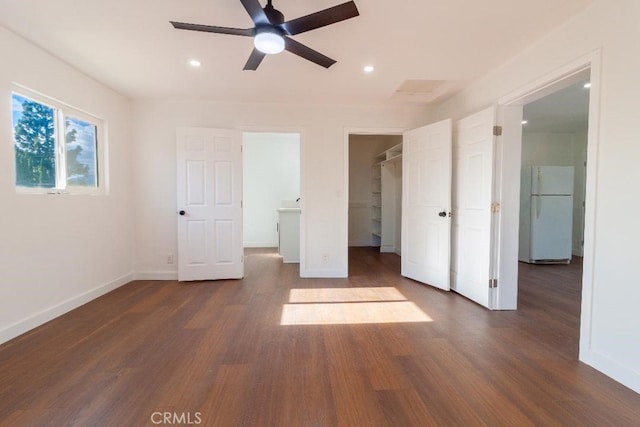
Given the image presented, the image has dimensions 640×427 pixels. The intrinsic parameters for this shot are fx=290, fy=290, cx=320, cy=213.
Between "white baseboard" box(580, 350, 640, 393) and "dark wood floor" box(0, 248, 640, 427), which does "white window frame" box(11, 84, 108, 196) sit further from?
"white baseboard" box(580, 350, 640, 393)

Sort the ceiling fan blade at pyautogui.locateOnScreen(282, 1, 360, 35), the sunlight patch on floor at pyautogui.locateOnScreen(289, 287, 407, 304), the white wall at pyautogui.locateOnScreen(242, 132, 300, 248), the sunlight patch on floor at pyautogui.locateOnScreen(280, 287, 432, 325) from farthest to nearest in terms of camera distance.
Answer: the white wall at pyautogui.locateOnScreen(242, 132, 300, 248), the sunlight patch on floor at pyautogui.locateOnScreen(289, 287, 407, 304), the sunlight patch on floor at pyautogui.locateOnScreen(280, 287, 432, 325), the ceiling fan blade at pyautogui.locateOnScreen(282, 1, 360, 35)

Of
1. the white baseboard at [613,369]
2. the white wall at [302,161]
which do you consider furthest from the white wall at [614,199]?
the white wall at [302,161]

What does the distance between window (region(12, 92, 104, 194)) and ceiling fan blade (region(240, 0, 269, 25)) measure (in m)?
2.25

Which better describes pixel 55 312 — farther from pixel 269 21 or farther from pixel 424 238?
pixel 424 238

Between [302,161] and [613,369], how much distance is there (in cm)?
354

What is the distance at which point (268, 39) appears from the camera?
1859 millimetres

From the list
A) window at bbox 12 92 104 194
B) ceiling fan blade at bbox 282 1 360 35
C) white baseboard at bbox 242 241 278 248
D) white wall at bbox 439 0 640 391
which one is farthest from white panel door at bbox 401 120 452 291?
window at bbox 12 92 104 194

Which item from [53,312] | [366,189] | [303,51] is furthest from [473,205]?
[53,312]

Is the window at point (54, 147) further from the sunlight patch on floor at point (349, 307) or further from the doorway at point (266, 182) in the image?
the doorway at point (266, 182)

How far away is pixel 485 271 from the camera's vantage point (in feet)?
9.85

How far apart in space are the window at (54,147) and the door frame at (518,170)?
436 centimetres

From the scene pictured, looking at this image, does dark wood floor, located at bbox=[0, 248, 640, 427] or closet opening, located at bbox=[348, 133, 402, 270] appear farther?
closet opening, located at bbox=[348, 133, 402, 270]

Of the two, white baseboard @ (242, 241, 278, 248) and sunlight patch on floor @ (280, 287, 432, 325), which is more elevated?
white baseboard @ (242, 241, 278, 248)

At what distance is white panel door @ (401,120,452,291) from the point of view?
351 centimetres
